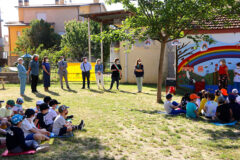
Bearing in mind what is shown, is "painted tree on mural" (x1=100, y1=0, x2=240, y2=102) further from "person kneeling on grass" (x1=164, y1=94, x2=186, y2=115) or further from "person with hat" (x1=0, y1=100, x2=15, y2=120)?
"person with hat" (x1=0, y1=100, x2=15, y2=120)

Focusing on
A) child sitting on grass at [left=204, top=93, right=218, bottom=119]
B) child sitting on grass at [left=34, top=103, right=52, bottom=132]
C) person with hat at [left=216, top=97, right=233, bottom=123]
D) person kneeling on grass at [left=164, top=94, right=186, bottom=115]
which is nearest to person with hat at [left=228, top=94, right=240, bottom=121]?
person with hat at [left=216, top=97, right=233, bottom=123]

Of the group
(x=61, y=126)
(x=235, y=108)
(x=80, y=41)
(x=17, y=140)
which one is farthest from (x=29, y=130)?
(x=80, y=41)

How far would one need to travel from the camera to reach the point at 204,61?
1341cm

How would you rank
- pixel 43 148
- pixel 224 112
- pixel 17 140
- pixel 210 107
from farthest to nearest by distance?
pixel 210 107 → pixel 224 112 → pixel 43 148 → pixel 17 140

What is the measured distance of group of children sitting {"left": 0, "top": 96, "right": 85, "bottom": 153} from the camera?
15.6 ft

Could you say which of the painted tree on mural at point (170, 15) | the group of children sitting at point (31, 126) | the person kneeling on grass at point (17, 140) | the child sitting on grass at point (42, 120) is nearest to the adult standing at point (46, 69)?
the painted tree on mural at point (170, 15)

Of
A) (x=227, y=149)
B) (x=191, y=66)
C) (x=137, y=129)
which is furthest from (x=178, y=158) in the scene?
(x=191, y=66)

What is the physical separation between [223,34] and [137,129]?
348 inches

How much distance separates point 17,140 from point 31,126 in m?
0.58

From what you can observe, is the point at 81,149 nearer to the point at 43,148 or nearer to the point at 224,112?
the point at 43,148

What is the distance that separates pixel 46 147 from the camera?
4.97m

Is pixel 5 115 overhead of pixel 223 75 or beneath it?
beneath

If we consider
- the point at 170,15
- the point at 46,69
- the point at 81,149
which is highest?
the point at 170,15

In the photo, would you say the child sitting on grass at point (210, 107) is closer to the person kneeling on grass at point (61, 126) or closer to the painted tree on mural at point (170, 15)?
the painted tree on mural at point (170, 15)
